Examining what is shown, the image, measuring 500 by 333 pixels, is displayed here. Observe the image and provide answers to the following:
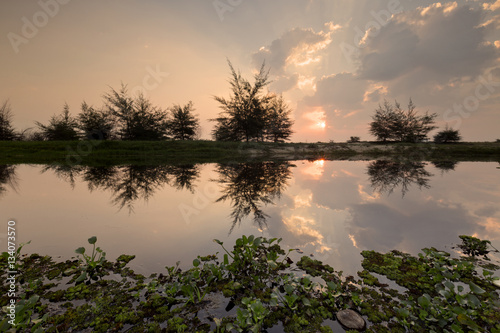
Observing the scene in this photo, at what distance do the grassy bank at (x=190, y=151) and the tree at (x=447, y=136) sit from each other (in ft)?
15.9

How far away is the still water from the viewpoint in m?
5.07

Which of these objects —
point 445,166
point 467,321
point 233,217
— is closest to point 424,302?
point 467,321

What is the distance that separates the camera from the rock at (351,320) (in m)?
2.79

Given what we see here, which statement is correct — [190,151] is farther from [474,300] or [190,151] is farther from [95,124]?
[474,300]

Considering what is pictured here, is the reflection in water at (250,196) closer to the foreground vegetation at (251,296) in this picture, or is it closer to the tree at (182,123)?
the foreground vegetation at (251,296)

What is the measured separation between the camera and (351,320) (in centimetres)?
288

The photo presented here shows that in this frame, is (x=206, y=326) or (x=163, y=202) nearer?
(x=206, y=326)

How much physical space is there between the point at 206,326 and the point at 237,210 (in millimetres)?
4635

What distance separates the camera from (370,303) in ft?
10.7

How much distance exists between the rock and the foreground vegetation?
5 cm

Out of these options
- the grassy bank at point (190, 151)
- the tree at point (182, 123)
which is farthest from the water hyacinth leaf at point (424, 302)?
the tree at point (182, 123)

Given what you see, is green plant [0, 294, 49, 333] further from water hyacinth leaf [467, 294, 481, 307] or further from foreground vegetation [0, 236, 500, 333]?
water hyacinth leaf [467, 294, 481, 307]

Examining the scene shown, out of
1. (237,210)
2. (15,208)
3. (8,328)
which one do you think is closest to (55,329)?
(8,328)

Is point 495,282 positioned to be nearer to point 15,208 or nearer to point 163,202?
point 163,202
